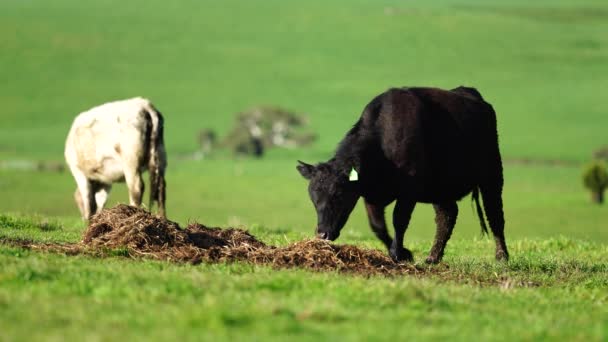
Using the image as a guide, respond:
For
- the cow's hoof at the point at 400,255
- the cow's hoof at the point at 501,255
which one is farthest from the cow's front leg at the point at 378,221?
the cow's hoof at the point at 501,255

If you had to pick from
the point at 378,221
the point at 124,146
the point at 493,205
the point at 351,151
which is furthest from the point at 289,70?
the point at 351,151

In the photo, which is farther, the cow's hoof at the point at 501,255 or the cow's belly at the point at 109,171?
the cow's belly at the point at 109,171

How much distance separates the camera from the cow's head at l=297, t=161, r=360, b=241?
39.5 feet

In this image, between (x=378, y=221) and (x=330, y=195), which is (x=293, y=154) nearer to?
(x=378, y=221)

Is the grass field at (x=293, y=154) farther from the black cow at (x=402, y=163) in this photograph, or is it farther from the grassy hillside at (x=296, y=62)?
the black cow at (x=402, y=163)

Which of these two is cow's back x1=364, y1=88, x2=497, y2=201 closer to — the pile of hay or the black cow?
the black cow

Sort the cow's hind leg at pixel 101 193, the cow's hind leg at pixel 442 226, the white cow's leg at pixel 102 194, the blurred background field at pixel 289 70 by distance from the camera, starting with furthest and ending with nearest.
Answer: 1. the blurred background field at pixel 289 70
2. the white cow's leg at pixel 102 194
3. the cow's hind leg at pixel 101 193
4. the cow's hind leg at pixel 442 226

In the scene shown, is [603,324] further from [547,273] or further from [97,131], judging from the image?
[97,131]

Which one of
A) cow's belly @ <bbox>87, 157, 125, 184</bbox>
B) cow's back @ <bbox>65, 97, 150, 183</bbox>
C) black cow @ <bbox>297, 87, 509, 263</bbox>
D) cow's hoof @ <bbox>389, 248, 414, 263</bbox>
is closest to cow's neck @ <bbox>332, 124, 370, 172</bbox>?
black cow @ <bbox>297, 87, 509, 263</bbox>

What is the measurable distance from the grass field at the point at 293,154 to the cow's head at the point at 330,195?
142 centimetres

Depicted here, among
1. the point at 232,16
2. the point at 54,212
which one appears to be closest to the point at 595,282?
the point at 54,212

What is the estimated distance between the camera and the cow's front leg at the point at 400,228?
40.0 ft

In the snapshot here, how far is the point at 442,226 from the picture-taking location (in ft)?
45.4

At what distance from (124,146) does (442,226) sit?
18.8 feet
